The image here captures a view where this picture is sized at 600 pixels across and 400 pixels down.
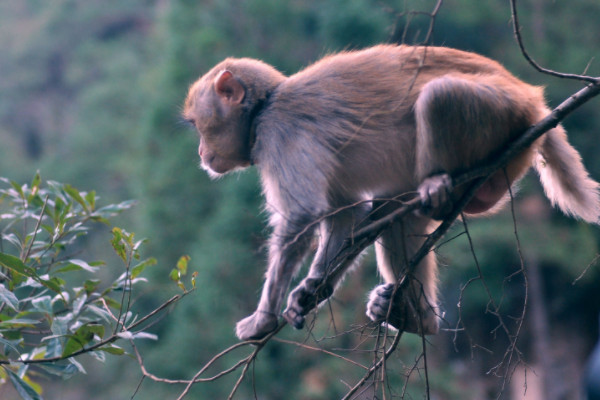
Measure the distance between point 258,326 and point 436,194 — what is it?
0.99 meters

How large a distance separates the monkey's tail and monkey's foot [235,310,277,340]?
1.54 metres

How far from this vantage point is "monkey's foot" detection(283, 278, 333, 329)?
275 cm

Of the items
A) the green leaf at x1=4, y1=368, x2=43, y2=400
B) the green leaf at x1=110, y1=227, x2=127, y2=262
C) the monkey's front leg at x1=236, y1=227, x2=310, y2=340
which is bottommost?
the monkey's front leg at x1=236, y1=227, x2=310, y2=340

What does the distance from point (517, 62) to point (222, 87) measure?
10544mm

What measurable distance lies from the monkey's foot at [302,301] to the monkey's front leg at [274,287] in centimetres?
21

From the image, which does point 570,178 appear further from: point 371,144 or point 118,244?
point 118,244

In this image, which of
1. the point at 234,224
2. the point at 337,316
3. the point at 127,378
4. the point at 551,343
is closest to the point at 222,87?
the point at 337,316

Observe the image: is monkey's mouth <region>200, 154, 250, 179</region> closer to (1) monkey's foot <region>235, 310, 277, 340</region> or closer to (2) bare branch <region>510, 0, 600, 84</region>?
(1) monkey's foot <region>235, 310, 277, 340</region>

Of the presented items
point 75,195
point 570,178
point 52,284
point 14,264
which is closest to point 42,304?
point 52,284

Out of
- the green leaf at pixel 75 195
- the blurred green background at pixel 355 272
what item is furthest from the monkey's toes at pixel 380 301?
the blurred green background at pixel 355 272

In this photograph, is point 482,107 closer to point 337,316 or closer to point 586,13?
point 337,316

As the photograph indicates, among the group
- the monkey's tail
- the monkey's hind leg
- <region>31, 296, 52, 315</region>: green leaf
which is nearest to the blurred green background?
the monkey's hind leg

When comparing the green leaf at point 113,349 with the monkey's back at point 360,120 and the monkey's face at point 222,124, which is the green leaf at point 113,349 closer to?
the monkey's back at point 360,120

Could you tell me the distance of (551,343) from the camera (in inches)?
504
